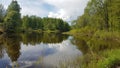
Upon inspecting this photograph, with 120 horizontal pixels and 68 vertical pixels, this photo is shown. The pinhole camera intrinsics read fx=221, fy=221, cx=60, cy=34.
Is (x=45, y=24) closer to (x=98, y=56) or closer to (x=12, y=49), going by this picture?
(x=12, y=49)

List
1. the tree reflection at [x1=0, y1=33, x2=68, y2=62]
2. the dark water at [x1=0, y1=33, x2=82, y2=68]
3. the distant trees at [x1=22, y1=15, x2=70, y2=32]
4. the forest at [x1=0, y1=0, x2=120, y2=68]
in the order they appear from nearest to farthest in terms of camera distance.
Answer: the dark water at [x1=0, y1=33, x2=82, y2=68] → the tree reflection at [x1=0, y1=33, x2=68, y2=62] → the forest at [x1=0, y1=0, x2=120, y2=68] → the distant trees at [x1=22, y1=15, x2=70, y2=32]

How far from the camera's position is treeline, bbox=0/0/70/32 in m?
74.9

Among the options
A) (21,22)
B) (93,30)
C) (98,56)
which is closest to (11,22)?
(21,22)

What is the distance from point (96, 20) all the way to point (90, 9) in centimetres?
572

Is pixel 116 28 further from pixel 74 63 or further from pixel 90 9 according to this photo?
pixel 74 63

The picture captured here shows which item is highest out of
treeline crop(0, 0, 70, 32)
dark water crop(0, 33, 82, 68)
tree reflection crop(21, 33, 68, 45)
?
treeline crop(0, 0, 70, 32)

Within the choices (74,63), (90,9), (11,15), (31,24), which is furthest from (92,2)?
(31,24)

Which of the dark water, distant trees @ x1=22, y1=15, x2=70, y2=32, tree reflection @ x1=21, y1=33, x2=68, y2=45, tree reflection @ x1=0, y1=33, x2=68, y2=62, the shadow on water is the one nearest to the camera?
the shadow on water

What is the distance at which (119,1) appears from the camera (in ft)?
172

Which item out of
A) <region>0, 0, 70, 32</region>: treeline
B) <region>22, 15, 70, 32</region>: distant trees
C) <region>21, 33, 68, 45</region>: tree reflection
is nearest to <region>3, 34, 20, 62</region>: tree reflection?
<region>21, 33, 68, 45</region>: tree reflection

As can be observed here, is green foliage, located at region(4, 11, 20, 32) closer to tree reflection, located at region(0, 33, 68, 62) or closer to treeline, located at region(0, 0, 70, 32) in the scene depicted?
treeline, located at region(0, 0, 70, 32)

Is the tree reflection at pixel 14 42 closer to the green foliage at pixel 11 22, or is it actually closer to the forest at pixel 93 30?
the forest at pixel 93 30

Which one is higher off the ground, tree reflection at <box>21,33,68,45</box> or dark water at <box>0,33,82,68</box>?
dark water at <box>0,33,82,68</box>

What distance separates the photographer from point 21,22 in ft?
312
